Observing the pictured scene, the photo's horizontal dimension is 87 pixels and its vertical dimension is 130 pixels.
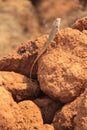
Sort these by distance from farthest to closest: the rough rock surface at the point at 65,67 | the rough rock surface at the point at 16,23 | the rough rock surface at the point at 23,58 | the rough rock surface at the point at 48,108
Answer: the rough rock surface at the point at 16,23, the rough rock surface at the point at 23,58, the rough rock surface at the point at 48,108, the rough rock surface at the point at 65,67

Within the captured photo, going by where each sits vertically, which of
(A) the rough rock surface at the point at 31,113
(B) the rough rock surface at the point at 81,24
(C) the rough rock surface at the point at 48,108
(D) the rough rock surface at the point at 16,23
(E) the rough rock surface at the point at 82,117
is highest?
(B) the rough rock surface at the point at 81,24

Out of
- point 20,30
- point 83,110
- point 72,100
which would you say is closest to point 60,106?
point 72,100

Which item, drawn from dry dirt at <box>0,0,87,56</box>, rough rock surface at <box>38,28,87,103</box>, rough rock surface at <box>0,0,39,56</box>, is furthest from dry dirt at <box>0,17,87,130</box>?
dry dirt at <box>0,0,87,56</box>

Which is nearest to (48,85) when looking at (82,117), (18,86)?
(18,86)

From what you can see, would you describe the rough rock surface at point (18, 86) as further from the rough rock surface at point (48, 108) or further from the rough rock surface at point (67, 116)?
the rough rock surface at point (67, 116)

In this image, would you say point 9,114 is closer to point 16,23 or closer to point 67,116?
point 67,116

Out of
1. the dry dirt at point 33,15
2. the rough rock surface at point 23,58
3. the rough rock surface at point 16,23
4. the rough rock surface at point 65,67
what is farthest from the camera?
the dry dirt at point 33,15

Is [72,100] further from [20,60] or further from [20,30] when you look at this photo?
[20,30]

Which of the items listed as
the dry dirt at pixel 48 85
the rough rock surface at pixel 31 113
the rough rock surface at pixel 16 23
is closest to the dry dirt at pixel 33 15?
the rough rock surface at pixel 16 23
